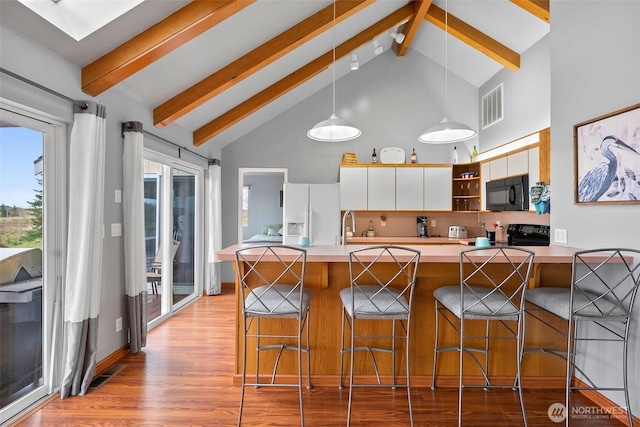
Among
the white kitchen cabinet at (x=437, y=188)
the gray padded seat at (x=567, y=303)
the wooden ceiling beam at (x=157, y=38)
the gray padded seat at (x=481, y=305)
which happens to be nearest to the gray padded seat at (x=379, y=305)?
the gray padded seat at (x=481, y=305)

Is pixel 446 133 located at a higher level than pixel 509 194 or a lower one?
higher

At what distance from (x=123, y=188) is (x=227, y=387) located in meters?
1.91

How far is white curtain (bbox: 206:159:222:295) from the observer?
496cm

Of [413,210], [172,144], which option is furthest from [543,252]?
[172,144]

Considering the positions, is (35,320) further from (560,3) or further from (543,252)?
(560,3)

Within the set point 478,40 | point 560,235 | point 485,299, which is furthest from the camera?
point 478,40

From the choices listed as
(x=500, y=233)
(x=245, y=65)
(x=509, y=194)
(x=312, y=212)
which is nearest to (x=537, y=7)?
(x=509, y=194)

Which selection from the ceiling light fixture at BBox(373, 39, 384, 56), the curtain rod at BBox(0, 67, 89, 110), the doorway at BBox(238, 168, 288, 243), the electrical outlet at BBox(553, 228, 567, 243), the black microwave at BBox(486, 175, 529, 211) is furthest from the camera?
the doorway at BBox(238, 168, 288, 243)

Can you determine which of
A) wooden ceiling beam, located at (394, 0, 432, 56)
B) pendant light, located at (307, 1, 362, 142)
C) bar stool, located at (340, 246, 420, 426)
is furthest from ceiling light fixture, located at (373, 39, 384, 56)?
bar stool, located at (340, 246, 420, 426)

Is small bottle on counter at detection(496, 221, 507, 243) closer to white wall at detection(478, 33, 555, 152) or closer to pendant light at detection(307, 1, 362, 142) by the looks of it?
white wall at detection(478, 33, 555, 152)

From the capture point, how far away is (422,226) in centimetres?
526

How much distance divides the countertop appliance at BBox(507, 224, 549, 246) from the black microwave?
0.72ft

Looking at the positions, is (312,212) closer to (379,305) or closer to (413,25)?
(379,305)

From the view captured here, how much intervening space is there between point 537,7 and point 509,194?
6.47 feet
